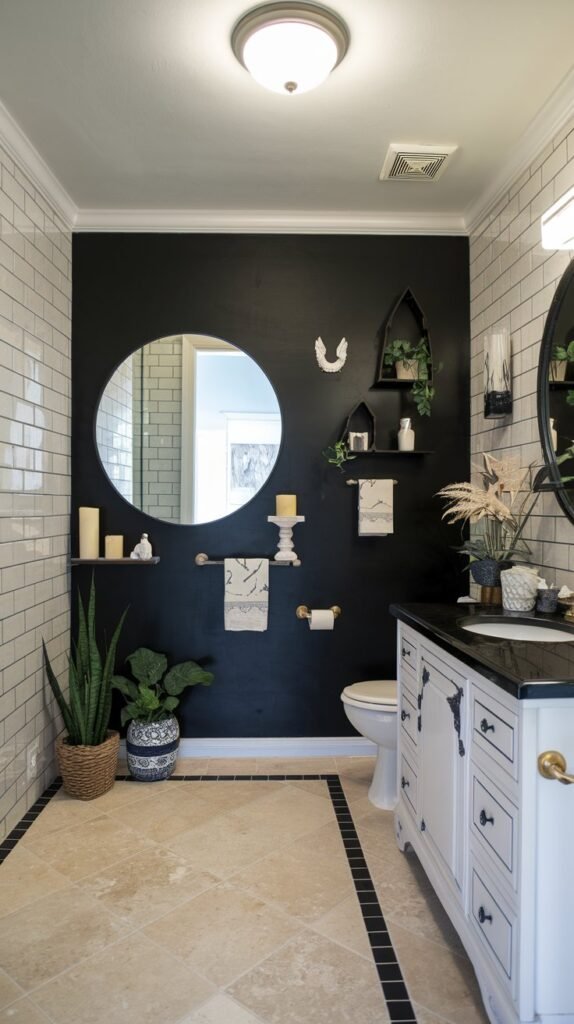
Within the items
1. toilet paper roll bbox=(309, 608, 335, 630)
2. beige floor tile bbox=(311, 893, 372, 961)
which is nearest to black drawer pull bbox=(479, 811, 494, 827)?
beige floor tile bbox=(311, 893, 372, 961)

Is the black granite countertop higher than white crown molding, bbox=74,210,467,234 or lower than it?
lower

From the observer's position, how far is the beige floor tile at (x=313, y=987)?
4.78ft

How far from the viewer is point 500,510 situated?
2.26 m

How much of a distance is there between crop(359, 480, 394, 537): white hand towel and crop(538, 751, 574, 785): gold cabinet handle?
1.72 m

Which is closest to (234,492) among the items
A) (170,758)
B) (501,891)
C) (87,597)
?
(87,597)

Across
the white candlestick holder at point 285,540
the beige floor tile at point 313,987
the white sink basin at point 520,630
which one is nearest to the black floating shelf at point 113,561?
the white candlestick holder at point 285,540

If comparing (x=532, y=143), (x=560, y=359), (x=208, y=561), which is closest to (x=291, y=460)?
(x=208, y=561)

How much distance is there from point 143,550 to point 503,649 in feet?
5.84

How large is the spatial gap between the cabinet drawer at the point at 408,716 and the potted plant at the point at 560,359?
1.17 m

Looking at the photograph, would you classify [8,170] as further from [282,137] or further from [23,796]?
[23,796]

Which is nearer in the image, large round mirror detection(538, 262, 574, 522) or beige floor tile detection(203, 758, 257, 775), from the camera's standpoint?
large round mirror detection(538, 262, 574, 522)

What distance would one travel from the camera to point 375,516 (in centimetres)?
289

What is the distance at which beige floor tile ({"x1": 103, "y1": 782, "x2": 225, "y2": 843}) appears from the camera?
2.30 metres

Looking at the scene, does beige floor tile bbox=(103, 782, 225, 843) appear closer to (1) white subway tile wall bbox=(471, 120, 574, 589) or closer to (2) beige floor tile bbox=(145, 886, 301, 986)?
(2) beige floor tile bbox=(145, 886, 301, 986)
